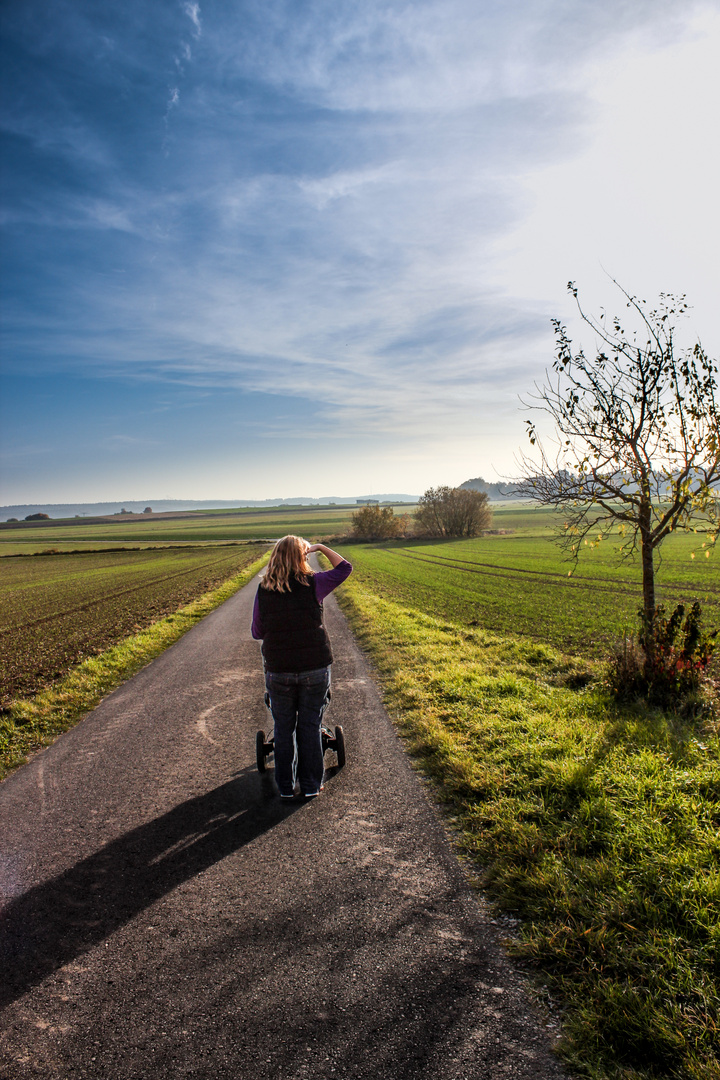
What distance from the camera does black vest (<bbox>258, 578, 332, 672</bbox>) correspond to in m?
4.89

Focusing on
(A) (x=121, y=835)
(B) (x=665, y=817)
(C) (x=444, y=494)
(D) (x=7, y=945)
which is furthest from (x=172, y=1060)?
(C) (x=444, y=494)

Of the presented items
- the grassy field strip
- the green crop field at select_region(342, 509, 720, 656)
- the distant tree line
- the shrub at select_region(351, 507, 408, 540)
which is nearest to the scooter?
the green crop field at select_region(342, 509, 720, 656)

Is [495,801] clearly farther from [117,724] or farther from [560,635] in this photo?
[560,635]

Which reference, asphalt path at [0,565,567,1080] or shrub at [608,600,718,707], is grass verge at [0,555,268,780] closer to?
asphalt path at [0,565,567,1080]

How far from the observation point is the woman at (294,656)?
489 cm

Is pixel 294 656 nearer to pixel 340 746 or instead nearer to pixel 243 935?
pixel 340 746

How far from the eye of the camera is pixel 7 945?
3229mm

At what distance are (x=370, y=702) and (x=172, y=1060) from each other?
566cm

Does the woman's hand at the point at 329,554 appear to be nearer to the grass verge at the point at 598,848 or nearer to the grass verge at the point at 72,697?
the grass verge at the point at 598,848

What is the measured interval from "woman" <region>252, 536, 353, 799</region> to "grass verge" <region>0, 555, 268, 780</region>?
377 cm

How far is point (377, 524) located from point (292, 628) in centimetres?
7888

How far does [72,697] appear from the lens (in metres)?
8.88

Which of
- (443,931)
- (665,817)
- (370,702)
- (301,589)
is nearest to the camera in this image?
(443,931)

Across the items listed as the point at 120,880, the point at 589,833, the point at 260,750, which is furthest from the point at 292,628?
the point at 589,833
